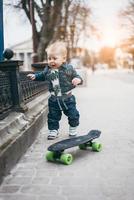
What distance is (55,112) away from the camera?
7.00m

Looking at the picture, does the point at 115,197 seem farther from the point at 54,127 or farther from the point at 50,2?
the point at 50,2

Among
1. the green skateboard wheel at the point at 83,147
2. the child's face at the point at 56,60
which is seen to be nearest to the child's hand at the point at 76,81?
the child's face at the point at 56,60

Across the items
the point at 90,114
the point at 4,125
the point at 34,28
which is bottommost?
the point at 90,114

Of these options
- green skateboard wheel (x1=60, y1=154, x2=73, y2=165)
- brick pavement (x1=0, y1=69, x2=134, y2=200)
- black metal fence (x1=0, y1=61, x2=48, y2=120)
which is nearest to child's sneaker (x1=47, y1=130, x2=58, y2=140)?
brick pavement (x1=0, y1=69, x2=134, y2=200)

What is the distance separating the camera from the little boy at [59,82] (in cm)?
672

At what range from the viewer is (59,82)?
→ 679cm

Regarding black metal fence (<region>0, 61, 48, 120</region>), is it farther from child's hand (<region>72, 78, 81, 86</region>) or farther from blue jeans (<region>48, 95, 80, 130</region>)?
child's hand (<region>72, 78, 81, 86</region>)

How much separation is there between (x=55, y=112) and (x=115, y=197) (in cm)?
316

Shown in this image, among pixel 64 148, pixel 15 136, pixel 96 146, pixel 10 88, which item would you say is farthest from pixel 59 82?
pixel 64 148

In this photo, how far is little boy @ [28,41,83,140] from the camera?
6721 millimetres

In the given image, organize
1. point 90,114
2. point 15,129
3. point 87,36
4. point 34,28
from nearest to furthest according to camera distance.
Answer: point 15,129 < point 90,114 < point 34,28 < point 87,36

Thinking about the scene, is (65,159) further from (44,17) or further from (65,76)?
(44,17)

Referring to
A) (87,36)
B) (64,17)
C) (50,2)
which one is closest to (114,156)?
(50,2)

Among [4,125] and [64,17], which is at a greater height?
[64,17]
